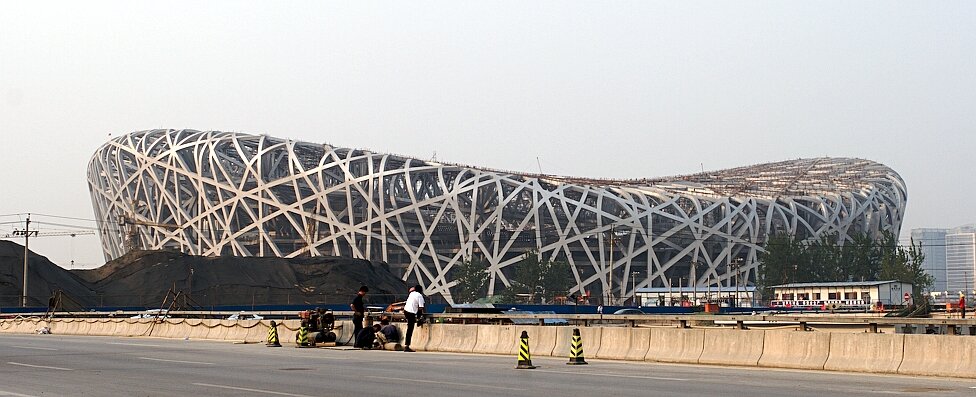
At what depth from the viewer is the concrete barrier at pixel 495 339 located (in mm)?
31109

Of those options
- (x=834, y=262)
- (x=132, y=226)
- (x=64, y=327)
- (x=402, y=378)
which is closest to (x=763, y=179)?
(x=834, y=262)

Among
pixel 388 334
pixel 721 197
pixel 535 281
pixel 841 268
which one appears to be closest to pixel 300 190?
pixel 535 281

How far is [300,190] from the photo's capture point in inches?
5566

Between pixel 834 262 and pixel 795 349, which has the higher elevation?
pixel 834 262

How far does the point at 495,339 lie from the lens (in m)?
31.7

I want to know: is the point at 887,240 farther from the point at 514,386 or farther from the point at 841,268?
the point at 514,386

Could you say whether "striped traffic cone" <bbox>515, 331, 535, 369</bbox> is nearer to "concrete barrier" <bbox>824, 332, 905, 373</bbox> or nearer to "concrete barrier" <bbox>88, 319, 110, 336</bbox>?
"concrete barrier" <bbox>824, 332, 905, 373</bbox>

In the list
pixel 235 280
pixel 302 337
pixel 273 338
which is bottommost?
pixel 273 338

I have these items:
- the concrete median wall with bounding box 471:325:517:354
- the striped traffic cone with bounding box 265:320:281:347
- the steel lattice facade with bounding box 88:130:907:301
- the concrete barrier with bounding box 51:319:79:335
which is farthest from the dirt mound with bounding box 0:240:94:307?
the concrete median wall with bounding box 471:325:517:354

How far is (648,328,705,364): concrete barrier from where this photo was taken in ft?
85.6

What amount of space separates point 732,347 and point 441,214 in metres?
110

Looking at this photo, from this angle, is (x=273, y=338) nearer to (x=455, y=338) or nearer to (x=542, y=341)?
(x=455, y=338)

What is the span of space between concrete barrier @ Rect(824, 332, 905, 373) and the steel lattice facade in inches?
4221

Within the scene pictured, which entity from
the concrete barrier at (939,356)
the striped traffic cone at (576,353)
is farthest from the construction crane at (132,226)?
the concrete barrier at (939,356)
